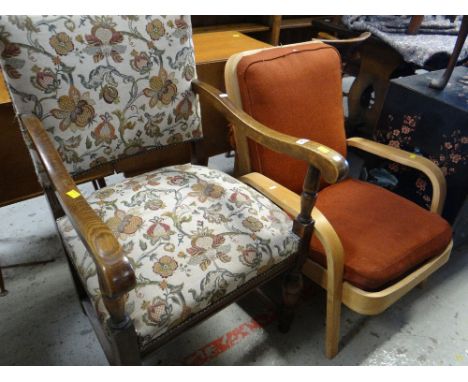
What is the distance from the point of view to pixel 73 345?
3.78 ft

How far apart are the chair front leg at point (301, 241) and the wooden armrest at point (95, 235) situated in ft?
1.56

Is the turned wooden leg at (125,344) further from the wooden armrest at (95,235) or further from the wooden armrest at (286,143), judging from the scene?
the wooden armrest at (286,143)

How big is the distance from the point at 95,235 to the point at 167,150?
110 cm

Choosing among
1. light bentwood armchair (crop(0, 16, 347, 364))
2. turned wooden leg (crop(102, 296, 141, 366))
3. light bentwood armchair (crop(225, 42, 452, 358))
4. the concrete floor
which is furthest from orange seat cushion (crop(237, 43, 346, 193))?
turned wooden leg (crop(102, 296, 141, 366))

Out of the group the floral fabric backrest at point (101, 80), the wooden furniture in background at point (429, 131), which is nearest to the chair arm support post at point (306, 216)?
the floral fabric backrest at point (101, 80)

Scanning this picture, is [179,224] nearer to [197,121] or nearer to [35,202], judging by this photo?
[197,121]

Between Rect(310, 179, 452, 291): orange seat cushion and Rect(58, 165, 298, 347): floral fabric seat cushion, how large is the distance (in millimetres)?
182

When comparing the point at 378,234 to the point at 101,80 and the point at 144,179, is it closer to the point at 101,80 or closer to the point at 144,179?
the point at 144,179

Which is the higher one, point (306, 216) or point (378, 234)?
point (306, 216)

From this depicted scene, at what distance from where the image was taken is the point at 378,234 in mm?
1034

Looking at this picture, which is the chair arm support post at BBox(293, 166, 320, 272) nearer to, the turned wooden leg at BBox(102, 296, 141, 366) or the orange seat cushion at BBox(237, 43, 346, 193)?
the orange seat cushion at BBox(237, 43, 346, 193)

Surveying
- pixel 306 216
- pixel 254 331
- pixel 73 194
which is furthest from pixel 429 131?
pixel 73 194

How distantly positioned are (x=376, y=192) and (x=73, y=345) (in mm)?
1133

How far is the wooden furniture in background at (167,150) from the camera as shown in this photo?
1.24 meters
